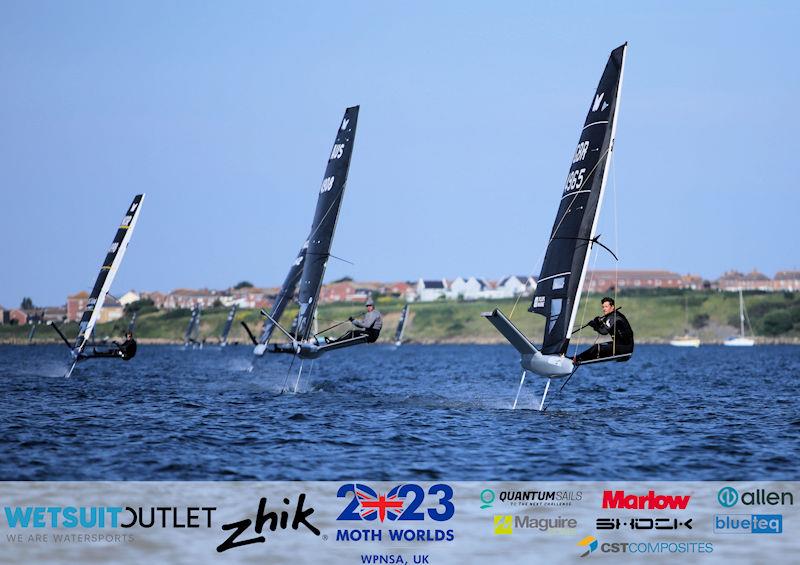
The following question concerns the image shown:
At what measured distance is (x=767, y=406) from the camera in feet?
116

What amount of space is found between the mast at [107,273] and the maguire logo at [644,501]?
1335 inches

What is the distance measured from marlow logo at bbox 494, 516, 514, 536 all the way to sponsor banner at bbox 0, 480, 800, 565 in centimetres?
3

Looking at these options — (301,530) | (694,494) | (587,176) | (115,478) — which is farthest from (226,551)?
(587,176)

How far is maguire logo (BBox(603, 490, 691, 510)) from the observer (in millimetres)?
17016

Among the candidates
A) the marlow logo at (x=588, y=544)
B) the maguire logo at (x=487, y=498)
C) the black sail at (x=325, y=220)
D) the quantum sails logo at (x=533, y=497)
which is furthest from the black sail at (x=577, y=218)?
the marlow logo at (x=588, y=544)

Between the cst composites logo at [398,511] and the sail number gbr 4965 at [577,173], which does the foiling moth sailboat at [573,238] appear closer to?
the sail number gbr 4965 at [577,173]

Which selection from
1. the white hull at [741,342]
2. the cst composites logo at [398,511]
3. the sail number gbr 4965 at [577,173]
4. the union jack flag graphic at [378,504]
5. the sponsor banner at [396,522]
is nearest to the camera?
the sponsor banner at [396,522]

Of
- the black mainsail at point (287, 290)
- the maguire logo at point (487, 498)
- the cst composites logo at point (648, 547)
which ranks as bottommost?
the cst composites logo at point (648, 547)

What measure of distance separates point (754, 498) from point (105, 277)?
35411 millimetres

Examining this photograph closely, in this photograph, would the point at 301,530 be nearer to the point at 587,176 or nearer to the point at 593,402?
the point at 587,176

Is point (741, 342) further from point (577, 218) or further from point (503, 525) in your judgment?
point (503, 525)

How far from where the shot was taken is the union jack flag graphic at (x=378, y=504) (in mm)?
16392

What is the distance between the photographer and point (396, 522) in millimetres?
15922

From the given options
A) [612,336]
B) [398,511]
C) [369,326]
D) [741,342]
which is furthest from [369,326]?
[741,342]
